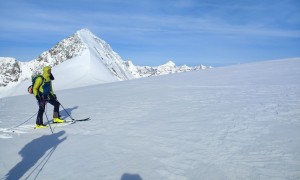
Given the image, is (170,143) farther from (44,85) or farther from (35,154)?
(44,85)

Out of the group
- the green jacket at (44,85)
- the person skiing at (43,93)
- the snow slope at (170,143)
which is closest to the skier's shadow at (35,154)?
the snow slope at (170,143)

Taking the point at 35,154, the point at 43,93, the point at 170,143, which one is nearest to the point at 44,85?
the point at 43,93

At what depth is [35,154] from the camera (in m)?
7.11

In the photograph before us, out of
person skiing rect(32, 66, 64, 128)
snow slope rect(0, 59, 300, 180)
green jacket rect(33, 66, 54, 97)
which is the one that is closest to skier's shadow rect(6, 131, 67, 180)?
snow slope rect(0, 59, 300, 180)

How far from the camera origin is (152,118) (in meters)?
9.77

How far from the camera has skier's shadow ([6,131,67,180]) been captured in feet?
19.7

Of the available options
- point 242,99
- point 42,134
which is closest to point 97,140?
point 42,134

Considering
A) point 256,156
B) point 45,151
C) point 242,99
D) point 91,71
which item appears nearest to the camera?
point 256,156

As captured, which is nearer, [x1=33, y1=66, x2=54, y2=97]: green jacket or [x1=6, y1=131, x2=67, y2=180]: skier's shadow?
[x1=6, y1=131, x2=67, y2=180]: skier's shadow

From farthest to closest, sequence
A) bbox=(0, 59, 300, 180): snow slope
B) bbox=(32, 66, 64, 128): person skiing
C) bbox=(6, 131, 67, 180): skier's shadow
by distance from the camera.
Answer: bbox=(32, 66, 64, 128): person skiing
bbox=(6, 131, 67, 180): skier's shadow
bbox=(0, 59, 300, 180): snow slope

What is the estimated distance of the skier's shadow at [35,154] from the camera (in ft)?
19.7

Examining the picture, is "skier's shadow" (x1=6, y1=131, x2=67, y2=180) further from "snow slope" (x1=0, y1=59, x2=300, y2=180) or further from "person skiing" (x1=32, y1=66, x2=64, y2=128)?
"person skiing" (x1=32, y1=66, x2=64, y2=128)

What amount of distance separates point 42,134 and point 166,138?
14.2 feet

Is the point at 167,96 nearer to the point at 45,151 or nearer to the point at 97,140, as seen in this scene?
the point at 97,140
